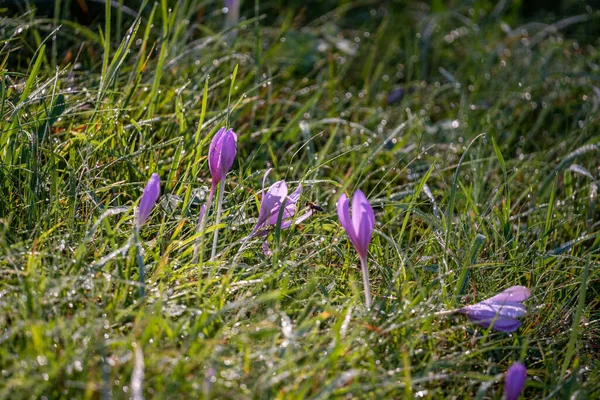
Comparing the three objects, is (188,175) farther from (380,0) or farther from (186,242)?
(380,0)

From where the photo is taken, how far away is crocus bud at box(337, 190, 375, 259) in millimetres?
1621

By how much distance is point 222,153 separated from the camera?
5.87 ft

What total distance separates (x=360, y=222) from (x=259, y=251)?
367 millimetres

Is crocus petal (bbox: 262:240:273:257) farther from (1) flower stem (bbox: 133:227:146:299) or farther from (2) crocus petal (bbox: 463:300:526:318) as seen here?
(2) crocus petal (bbox: 463:300:526:318)

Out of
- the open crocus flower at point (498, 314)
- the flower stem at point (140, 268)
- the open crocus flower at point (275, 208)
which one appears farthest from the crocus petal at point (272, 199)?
the open crocus flower at point (498, 314)

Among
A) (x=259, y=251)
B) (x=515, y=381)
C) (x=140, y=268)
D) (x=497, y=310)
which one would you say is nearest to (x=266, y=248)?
(x=259, y=251)

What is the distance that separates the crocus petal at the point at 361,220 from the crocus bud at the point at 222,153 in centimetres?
36

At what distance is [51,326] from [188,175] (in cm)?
81

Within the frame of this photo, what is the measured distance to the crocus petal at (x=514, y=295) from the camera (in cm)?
169

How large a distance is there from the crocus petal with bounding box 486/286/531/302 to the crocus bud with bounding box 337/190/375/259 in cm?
35

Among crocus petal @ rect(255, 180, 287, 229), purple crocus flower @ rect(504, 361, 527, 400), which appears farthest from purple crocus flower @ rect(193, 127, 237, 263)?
purple crocus flower @ rect(504, 361, 527, 400)

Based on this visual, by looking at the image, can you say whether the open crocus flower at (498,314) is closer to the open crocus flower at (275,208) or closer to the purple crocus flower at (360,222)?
the purple crocus flower at (360,222)

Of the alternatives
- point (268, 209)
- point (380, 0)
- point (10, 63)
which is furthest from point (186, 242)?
point (380, 0)

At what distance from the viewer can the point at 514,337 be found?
1741mm
